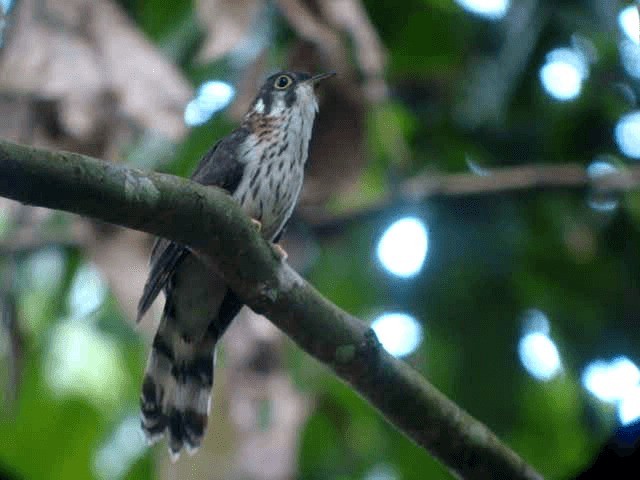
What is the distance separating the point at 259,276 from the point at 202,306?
53.4 inches

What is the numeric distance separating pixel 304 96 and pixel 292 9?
49 cm

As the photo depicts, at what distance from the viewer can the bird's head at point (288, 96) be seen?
19.5 feet

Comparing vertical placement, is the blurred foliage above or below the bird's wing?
below

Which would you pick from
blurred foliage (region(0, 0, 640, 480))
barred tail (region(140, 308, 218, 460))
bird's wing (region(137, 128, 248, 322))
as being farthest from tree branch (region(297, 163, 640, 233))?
barred tail (region(140, 308, 218, 460))

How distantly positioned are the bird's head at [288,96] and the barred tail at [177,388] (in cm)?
97

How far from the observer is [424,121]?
8031 millimetres

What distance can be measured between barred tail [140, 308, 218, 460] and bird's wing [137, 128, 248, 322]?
41 centimetres

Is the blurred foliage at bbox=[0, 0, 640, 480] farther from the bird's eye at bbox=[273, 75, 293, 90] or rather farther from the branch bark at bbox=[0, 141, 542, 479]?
the branch bark at bbox=[0, 141, 542, 479]

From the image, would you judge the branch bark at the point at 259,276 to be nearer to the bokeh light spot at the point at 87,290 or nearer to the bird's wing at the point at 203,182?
the bird's wing at the point at 203,182

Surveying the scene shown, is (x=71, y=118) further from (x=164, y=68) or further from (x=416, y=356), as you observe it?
(x=416, y=356)

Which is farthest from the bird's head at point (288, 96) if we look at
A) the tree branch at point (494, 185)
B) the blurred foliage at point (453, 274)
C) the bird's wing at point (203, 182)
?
the tree branch at point (494, 185)

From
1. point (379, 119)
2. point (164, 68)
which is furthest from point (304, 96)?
point (379, 119)

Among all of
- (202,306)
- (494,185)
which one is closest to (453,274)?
(494,185)

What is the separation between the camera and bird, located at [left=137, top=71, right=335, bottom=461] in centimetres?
541
